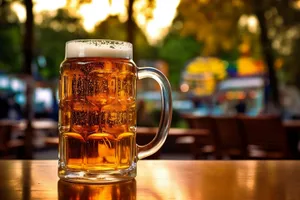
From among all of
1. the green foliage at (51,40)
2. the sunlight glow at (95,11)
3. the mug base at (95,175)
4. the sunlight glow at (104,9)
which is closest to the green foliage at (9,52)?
the green foliage at (51,40)

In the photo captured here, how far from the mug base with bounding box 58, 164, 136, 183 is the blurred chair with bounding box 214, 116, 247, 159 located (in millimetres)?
3488

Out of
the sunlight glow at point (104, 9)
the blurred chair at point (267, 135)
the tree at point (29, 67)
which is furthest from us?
the sunlight glow at point (104, 9)

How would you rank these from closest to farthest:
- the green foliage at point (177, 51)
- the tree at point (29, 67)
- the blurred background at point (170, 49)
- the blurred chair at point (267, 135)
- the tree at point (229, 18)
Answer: the blurred chair at point (267, 135)
the tree at point (29, 67)
the blurred background at point (170, 49)
the tree at point (229, 18)
the green foliage at point (177, 51)

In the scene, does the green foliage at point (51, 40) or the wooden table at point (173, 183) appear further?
the green foliage at point (51, 40)

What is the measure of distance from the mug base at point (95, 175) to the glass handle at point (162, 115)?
66 millimetres

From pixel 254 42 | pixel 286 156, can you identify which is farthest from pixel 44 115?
pixel 286 156

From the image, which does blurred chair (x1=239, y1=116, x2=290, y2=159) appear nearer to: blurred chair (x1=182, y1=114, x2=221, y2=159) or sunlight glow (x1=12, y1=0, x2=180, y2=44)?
blurred chair (x1=182, y1=114, x2=221, y2=159)

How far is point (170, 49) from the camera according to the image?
22.2 meters

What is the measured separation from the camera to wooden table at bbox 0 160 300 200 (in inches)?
26.5

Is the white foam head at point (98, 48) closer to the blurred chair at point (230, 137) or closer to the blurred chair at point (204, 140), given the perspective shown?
the blurred chair at point (230, 137)

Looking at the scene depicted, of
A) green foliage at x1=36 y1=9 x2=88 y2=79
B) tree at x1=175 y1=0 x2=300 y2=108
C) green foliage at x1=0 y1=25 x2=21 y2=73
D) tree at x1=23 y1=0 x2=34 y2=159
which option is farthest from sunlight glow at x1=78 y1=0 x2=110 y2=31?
green foliage at x1=0 y1=25 x2=21 y2=73

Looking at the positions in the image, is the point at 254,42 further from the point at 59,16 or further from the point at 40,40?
the point at 40,40

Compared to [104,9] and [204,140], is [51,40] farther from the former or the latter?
[204,140]

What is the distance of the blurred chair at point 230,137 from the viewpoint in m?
4.29
